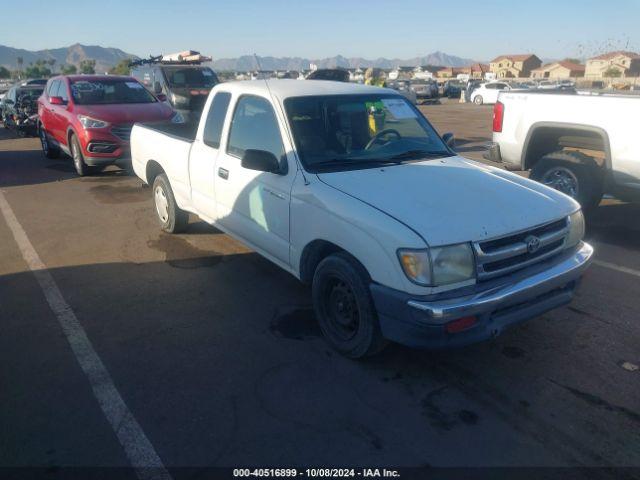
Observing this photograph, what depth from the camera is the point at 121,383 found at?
3.40 m

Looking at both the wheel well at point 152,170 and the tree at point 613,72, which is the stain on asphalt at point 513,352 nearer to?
the wheel well at point 152,170

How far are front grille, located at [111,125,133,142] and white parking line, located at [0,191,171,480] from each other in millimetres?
4380

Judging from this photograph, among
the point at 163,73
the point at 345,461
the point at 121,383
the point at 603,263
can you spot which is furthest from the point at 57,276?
the point at 163,73

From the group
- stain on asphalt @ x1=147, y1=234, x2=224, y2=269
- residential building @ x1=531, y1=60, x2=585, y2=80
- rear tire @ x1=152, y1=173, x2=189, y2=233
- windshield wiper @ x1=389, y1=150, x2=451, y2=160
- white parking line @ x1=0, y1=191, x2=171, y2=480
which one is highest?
residential building @ x1=531, y1=60, x2=585, y2=80

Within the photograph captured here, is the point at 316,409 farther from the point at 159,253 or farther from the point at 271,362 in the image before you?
the point at 159,253

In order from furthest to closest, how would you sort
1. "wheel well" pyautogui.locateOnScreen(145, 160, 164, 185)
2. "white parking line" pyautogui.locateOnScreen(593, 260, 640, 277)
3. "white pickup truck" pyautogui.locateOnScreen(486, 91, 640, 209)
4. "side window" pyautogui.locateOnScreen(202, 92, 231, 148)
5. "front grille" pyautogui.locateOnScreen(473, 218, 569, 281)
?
"wheel well" pyautogui.locateOnScreen(145, 160, 164, 185) → "white pickup truck" pyautogui.locateOnScreen(486, 91, 640, 209) → "white parking line" pyautogui.locateOnScreen(593, 260, 640, 277) → "side window" pyautogui.locateOnScreen(202, 92, 231, 148) → "front grille" pyautogui.locateOnScreen(473, 218, 569, 281)

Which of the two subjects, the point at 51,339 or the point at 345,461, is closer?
the point at 345,461

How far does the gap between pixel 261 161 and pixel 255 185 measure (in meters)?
0.45

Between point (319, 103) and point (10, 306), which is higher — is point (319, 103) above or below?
above

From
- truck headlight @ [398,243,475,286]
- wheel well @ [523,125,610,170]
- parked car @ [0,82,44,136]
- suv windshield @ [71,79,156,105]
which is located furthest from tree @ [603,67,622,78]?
truck headlight @ [398,243,475,286]

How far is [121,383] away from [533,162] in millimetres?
6029

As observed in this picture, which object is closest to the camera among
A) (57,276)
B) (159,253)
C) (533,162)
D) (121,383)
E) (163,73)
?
(121,383)

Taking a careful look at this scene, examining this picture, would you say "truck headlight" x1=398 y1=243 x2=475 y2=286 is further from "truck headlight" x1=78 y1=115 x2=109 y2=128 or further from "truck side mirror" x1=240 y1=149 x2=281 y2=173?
"truck headlight" x1=78 y1=115 x2=109 y2=128

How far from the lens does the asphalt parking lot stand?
2.81 metres
